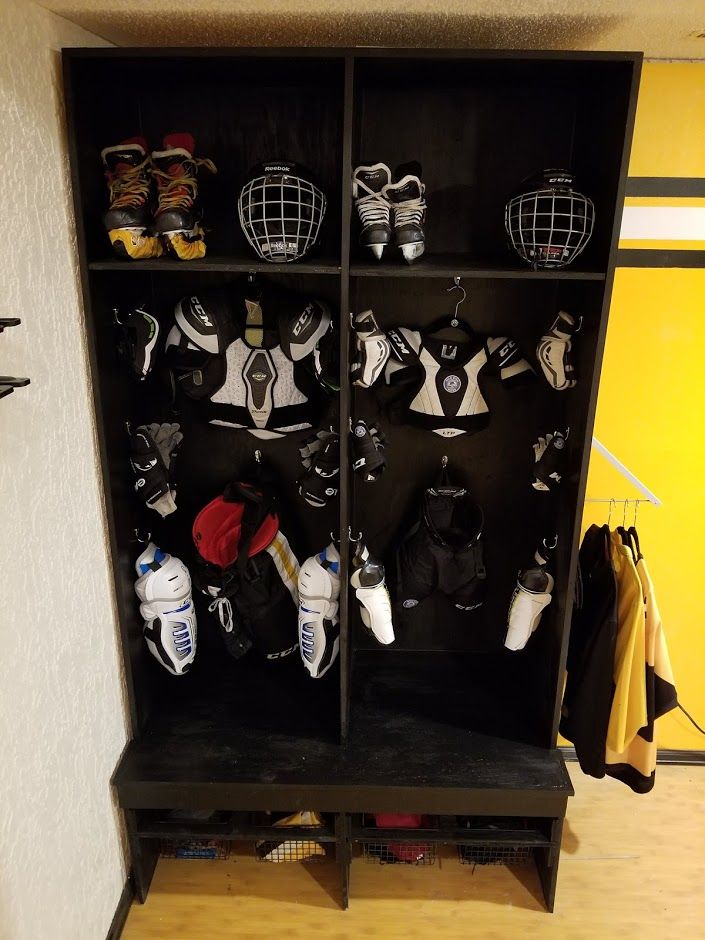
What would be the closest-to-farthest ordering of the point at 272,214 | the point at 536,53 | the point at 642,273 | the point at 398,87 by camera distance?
the point at 536,53 → the point at 272,214 → the point at 398,87 → the point at 642,273

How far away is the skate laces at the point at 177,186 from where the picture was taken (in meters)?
1.71

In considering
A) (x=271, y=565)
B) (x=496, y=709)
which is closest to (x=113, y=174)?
(x=271, y=565)

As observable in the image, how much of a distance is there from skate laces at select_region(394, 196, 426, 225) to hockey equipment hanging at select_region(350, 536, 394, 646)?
0.86 metres

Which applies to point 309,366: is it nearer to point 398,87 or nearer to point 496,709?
point 398,87

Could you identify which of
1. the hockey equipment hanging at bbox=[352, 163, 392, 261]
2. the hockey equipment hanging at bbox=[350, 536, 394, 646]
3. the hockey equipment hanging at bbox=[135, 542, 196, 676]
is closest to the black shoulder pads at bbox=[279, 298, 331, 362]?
the hockey equipment hanging at bbox=[352, 163, 392, 261]

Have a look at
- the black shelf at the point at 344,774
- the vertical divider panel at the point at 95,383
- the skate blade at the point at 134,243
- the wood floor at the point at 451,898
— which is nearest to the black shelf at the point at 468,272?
the skate blade at the point at 134,243

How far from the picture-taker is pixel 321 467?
193cm

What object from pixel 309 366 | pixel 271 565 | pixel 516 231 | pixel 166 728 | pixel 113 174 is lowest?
pixel 166 728

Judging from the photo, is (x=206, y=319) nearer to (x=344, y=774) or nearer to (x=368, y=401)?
(x=368, y=401)

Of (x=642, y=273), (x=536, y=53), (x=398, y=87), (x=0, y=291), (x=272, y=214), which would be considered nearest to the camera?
(x=0, y=291)

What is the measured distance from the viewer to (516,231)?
5.64 feet

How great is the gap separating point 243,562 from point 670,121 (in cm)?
166

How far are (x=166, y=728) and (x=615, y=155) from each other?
6.15 feet

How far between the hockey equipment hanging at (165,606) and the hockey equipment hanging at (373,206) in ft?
3.29
